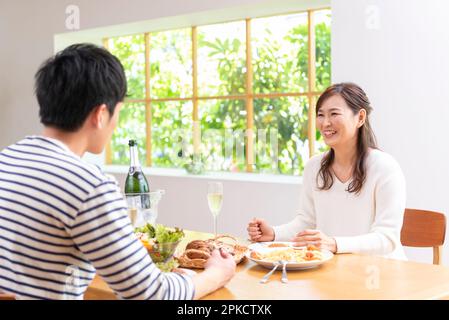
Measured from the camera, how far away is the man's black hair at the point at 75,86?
128cm

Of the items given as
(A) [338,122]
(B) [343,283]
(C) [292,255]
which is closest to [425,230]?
(A) [338,122]

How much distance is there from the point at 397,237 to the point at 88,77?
1.32 m

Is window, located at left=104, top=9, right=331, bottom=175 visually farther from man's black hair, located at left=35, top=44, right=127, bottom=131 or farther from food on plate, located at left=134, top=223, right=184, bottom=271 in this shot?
man's black hair, located at left=35, top=44, right=127, bottom=131

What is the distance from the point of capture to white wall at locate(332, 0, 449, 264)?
10.8 feet

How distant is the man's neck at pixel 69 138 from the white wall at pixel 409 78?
2.47m

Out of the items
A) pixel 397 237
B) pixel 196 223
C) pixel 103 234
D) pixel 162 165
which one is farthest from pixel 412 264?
pixel 162 165

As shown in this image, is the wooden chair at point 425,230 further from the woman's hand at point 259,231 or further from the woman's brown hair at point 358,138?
the woman's hand at point 259,231

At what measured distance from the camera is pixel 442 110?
10.8 feet

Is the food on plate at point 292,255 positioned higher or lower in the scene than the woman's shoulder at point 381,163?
lower

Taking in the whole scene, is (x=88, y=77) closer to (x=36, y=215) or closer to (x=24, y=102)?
(x=36, y=215)

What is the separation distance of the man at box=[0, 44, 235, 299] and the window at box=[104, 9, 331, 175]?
309 centimetres

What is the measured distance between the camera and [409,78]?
3398 mm

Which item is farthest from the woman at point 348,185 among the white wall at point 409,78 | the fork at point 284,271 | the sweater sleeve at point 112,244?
the white wall at point 409,78

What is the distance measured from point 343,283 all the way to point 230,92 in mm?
3318
